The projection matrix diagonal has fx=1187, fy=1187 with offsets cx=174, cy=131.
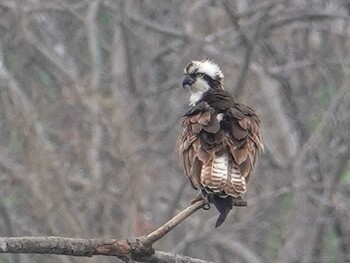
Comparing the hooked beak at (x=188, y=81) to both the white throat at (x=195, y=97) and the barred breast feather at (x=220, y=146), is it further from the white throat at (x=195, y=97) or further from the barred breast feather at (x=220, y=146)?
the barred breast feather at (x=220, y=146)

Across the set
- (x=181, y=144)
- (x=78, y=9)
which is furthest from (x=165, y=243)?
(x=181, y=144)

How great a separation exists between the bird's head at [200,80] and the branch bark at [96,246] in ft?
7.19

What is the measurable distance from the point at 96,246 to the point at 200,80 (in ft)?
8.65

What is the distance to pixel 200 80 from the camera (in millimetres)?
7559

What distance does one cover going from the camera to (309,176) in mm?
11039

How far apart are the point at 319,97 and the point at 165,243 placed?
272cm

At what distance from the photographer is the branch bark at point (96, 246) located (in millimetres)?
4906

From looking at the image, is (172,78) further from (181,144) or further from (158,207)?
(181,144)

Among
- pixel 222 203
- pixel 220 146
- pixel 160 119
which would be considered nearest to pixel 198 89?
pixel 220 146

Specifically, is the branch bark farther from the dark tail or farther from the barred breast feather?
the barred breast feather

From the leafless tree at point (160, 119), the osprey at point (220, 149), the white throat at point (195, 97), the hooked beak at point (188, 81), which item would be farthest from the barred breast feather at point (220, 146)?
the leafless tree at point (160, 119)

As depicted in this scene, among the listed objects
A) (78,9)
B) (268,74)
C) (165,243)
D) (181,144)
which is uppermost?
(78,9)

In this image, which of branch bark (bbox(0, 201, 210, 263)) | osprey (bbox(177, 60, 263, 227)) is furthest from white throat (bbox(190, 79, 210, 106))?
branch bark (bbox(0, 201, 210, 263))

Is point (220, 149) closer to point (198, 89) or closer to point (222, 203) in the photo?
point (222, 203)
